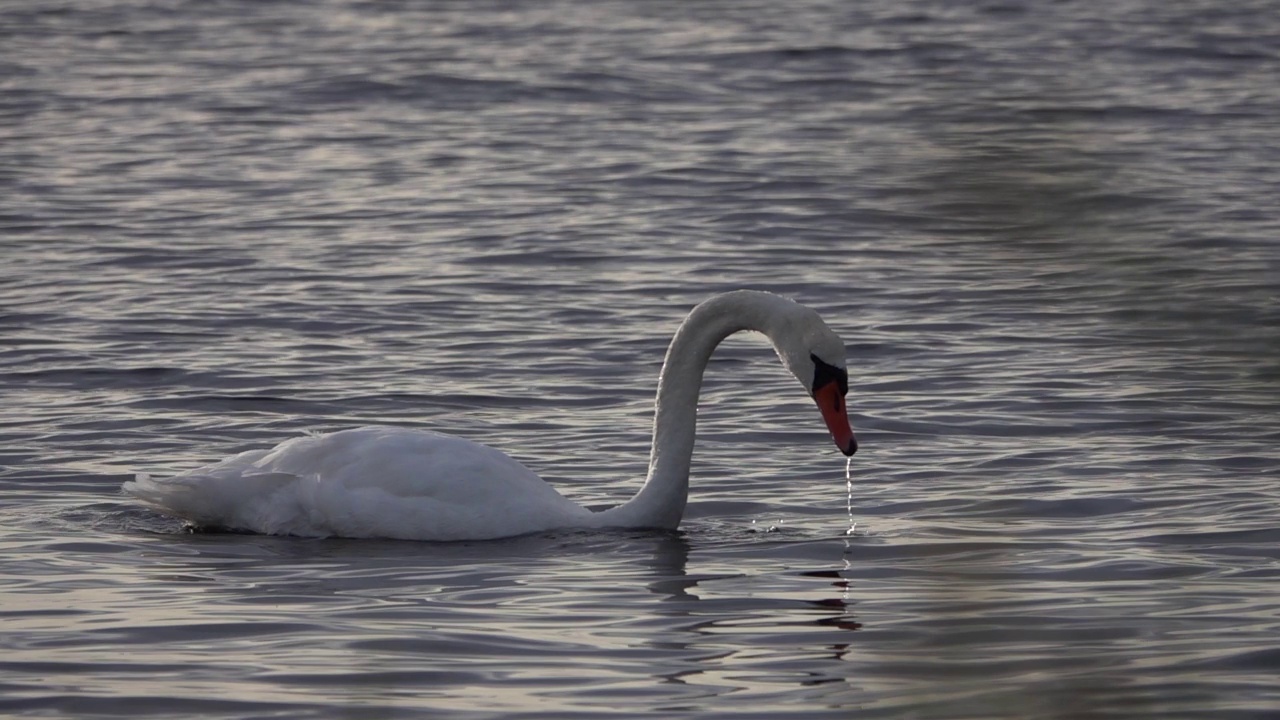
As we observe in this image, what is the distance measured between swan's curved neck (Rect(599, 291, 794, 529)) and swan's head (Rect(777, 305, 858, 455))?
0.10 metres

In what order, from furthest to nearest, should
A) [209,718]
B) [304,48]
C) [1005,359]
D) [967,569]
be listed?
[304,48], [1005,359], [209,718], [967,569]

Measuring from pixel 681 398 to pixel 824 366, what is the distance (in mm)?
692

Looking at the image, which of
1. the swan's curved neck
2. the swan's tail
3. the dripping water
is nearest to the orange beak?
the dripping water

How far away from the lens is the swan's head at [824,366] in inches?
274

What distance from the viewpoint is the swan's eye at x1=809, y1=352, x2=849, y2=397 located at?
699 cm

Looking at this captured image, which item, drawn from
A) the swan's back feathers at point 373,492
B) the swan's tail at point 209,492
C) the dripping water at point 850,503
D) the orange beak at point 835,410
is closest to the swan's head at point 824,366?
the orange beak at point 835,410

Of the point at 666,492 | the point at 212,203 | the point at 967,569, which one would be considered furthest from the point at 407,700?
the point at 212,203

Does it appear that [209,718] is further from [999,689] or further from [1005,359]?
[1005,359]

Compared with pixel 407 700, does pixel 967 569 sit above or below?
above

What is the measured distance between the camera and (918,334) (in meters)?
11.2

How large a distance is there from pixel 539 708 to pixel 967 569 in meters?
3.16

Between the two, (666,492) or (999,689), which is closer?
(999,689)

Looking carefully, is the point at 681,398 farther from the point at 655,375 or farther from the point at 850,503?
the point at 655,375

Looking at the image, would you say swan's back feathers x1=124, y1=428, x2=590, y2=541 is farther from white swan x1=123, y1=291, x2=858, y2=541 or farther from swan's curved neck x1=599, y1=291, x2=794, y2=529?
swan's curved neck x1=599, y1=291, x2=794, y2=529
